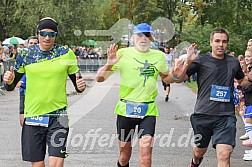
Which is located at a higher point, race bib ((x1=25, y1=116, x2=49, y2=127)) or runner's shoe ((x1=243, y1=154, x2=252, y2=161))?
race bib ((x1=25, y1=116, x2=49, y2=127))

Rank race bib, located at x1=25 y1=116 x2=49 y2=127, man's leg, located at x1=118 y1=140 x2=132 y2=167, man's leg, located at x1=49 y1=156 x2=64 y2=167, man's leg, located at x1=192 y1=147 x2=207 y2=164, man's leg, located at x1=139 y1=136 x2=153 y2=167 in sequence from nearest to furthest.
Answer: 1. man's leg, located at x1=49 y1=156 x2=64 y2=167
2. race bib, located at x1=25 y1=116 x2=49 y2=127
3. man's leg, located at x1=139 y1=136 x2=153 y2=167
4. man's leg, located at x1=118 y1=140 x2=132 y2=167
5. man's leg, located at x1=192 y1=147 x2=207 y2=164

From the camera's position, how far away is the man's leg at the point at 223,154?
6.75m

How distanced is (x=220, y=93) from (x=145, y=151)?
1.20 meters

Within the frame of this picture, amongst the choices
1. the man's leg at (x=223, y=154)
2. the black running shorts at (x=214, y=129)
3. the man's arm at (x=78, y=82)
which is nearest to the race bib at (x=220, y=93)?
the black running shorts at (x=214, y=129)

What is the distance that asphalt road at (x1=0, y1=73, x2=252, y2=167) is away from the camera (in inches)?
351

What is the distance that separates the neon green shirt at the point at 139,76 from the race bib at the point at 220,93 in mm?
728

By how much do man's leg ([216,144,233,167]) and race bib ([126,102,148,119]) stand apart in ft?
3.30

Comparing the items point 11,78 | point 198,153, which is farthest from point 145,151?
point 11,78

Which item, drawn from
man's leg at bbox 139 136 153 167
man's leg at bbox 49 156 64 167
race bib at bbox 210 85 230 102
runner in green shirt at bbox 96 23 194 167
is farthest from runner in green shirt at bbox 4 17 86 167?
race bib at bbox 210 85 230 102

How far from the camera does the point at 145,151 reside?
6.96m

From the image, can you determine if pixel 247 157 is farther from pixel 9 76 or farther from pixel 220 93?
pixel 9 76

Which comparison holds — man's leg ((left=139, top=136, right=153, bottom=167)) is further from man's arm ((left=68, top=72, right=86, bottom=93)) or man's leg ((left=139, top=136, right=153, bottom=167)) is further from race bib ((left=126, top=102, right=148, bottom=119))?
man's arm ((left=68, top=72, right=86, bottom=93))

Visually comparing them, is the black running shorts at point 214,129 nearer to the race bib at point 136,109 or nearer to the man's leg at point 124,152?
the race bib at point 136,109

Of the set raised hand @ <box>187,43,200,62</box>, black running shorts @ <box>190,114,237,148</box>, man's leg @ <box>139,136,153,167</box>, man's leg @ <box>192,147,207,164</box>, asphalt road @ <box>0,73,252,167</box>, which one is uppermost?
raised hand @ <box>187,43,200,62</box>
